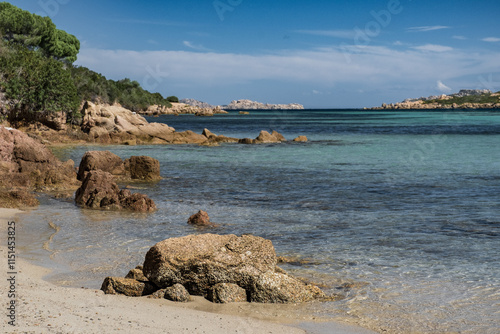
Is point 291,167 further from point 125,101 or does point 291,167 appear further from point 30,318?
point 125,101

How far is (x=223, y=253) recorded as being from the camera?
29.5ft

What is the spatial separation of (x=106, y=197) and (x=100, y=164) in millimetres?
7055

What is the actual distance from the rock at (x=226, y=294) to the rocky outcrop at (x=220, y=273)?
0.02m

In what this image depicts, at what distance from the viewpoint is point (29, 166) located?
22.3 m

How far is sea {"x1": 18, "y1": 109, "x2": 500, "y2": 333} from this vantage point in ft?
29.1

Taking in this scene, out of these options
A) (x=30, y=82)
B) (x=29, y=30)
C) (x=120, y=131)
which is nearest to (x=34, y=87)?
(x=30, y=82)

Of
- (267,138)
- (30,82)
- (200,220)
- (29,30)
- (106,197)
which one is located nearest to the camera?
(200,220)

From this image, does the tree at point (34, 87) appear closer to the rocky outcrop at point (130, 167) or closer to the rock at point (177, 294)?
the rocky outcrop at point (130, 167)

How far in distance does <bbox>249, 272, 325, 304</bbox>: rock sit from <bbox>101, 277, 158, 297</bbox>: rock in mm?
1888

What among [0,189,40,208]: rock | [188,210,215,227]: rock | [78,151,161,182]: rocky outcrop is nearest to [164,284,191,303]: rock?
[188,210,215,227]: rock

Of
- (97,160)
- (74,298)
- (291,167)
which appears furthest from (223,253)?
(291,167)

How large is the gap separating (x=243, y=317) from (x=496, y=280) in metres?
5.48

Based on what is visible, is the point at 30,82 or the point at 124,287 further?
the point at 30,82

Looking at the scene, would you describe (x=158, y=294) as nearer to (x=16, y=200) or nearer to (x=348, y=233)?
(x=348, y=233)
